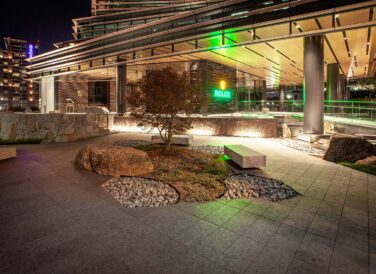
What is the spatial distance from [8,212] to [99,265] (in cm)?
311

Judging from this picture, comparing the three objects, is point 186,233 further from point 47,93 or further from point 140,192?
point 47,93

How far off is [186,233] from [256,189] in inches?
114

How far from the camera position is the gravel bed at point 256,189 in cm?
571

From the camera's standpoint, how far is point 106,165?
736 cm

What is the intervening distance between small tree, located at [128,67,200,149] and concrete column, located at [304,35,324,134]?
8.23m

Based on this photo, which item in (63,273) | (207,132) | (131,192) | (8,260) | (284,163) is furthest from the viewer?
(207,132)

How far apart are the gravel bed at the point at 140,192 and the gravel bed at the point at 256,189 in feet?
4.87

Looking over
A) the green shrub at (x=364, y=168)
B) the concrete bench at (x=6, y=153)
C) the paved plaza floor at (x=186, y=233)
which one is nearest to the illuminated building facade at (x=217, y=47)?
the green shrub at (x=364, y=168)

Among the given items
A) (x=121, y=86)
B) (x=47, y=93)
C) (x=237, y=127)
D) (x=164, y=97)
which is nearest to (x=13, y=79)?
(x=47, y=93)

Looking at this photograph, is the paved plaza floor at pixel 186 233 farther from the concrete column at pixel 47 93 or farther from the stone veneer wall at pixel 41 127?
the concrete column at pixel 47 93

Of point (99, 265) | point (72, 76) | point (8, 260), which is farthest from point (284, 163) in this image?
point (72, 76)

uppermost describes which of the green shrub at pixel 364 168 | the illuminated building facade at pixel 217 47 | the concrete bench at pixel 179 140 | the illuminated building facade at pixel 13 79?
the illuminated building facade at pixel 13 79

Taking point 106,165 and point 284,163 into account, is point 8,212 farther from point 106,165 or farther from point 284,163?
point 284,163

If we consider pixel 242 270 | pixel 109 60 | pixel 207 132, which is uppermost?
pixel 109 60
